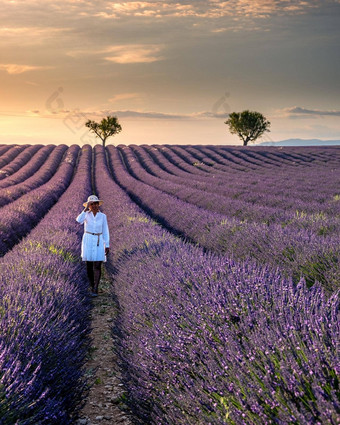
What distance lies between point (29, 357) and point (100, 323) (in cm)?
287

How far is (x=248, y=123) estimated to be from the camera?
52500 mm

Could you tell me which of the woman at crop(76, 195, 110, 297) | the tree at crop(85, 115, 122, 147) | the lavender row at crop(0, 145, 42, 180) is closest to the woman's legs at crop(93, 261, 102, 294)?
the woman at crop(76, 195, 110, 297)

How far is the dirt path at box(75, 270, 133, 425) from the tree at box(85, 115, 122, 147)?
47966 millimetres

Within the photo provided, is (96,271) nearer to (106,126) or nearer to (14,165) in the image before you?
(14,165)

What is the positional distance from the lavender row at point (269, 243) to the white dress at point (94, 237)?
1816 mm

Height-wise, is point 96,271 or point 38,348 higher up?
point 38,348

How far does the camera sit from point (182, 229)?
959cm

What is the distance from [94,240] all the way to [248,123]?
160 ft

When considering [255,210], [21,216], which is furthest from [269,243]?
[21,216]

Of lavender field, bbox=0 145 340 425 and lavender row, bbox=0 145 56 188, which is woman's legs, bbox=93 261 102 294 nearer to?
lavender field, bbox=0 145 340 425

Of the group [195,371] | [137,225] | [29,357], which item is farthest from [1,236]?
[195,371]

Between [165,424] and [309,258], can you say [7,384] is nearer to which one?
[165,424]

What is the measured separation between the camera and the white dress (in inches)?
247

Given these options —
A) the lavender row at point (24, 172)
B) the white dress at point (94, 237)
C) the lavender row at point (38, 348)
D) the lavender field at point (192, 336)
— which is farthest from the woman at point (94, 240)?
the lavender row at point (24, 172)
